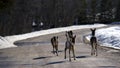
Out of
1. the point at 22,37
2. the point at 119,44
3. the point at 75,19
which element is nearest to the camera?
the point at 119,44

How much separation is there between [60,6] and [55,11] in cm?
276

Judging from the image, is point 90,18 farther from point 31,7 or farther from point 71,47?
point 71,47

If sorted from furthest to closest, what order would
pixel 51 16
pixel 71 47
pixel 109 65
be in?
pixel 51 16, pixel 71 47, pixel 109 65

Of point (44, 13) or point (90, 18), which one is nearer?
point (44, 13)

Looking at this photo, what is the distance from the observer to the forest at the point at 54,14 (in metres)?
90.6

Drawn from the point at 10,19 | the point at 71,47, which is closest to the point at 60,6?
the point at 10,19

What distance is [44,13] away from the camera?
105 meters

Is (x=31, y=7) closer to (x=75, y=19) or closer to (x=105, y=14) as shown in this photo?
(x=75, y=19)

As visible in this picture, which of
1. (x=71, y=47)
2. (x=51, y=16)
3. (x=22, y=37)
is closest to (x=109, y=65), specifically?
(x=71, y=47)

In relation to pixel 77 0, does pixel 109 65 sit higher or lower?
lower

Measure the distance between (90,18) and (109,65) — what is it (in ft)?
316

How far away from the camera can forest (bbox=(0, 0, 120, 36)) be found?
90.6 m

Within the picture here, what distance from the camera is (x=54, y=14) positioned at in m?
105

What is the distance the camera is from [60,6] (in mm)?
107375
